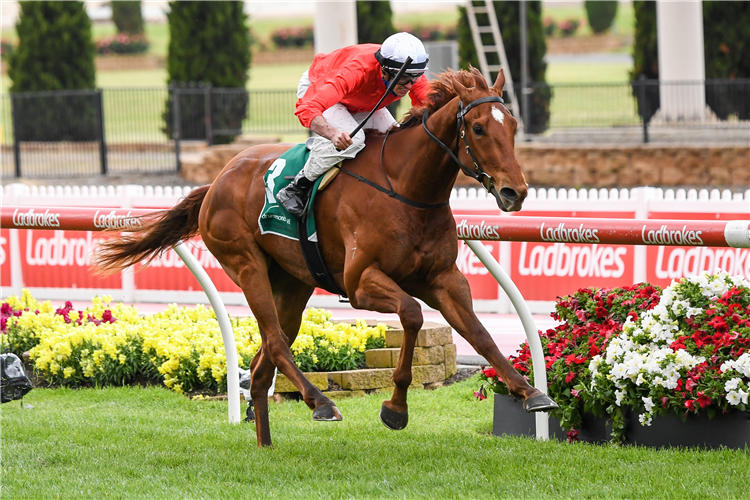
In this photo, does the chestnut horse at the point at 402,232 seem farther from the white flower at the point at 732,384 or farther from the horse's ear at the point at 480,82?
the white flower at the point at 732,384

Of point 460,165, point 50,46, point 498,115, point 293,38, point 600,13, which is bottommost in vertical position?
point 460,165

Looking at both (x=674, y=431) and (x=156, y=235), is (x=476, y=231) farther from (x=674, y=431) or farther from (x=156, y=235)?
(x=156, y=235)

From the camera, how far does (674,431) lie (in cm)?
511

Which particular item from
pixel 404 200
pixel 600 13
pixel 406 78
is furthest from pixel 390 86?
pixel 600 13

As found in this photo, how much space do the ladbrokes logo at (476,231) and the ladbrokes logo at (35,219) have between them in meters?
2.58

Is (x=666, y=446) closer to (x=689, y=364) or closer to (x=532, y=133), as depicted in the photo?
(x=689, y=364)

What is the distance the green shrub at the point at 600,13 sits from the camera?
5175cm

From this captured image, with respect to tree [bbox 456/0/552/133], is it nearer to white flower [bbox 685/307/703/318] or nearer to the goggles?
white flower [bbox 685/307/703/318]

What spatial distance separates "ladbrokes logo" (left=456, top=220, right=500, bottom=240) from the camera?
5469 mm

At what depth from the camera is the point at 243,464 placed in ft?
16.6

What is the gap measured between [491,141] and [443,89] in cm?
59

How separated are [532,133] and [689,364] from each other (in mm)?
15342

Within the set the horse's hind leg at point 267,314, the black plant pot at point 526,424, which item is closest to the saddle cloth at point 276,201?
the horse's hind leg at point 267,314

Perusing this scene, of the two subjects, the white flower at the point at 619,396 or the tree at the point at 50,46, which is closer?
the white flower at the point at 619,396
